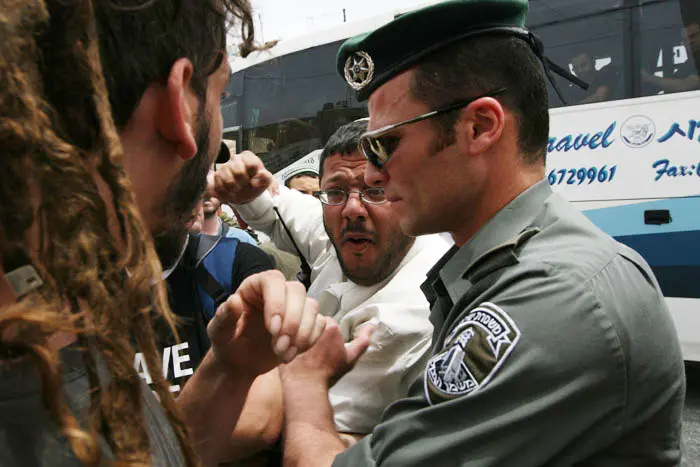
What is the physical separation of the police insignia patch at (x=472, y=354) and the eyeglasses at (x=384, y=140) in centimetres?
57

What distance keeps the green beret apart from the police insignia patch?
74 centimetres

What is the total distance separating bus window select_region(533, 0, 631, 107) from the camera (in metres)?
5.41

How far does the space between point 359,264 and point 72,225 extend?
150 cm

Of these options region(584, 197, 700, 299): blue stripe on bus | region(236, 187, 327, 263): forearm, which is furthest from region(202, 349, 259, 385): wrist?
region(584, 197, 700, 299): blue stripe on bus

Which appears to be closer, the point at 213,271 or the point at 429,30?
the point at 429,30

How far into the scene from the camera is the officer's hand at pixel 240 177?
2.39 meters

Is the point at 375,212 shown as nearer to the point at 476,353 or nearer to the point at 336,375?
the point at 336,375

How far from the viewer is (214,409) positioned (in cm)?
147

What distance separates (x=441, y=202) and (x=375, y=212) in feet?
2.49

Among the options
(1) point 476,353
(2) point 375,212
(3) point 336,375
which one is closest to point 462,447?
(1) point 476,353

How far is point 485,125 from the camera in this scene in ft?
4.90

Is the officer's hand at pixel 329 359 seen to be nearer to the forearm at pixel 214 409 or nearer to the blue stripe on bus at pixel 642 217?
the forearm at pixel 214 409

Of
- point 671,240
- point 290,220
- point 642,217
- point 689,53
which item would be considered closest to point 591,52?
point 689,53

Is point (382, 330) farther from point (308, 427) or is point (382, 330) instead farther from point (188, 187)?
point (188, 187)
